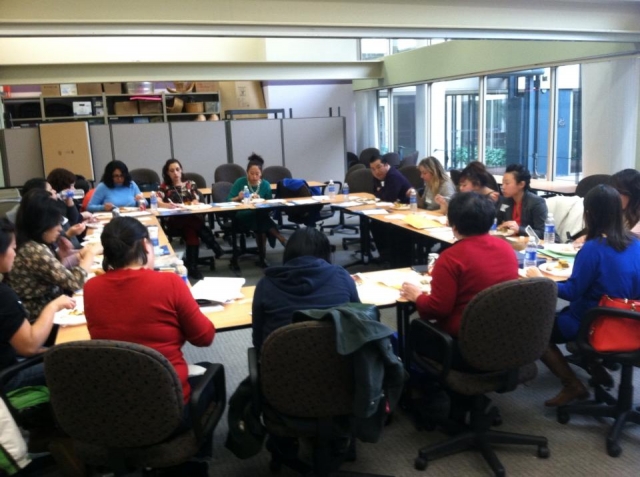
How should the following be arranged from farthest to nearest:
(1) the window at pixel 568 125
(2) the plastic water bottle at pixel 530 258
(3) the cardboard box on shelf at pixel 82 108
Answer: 1. (3) the cardboard box on shelf at pixel 82 108
2. (1) the window at pixel 568 125
3. (2) the plastic water bottle at pixel 530 258

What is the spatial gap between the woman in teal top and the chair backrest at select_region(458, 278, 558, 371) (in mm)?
3671

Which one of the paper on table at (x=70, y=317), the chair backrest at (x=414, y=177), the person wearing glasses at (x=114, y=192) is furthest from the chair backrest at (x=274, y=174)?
the paper on table at (x=70, y=317)

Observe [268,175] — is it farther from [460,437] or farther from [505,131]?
[460,437]

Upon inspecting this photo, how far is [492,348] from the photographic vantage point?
2.22m

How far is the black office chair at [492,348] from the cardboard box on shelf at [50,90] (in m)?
8.67

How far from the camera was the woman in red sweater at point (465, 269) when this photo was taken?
2.34 metres

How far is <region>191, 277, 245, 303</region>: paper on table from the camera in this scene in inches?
109

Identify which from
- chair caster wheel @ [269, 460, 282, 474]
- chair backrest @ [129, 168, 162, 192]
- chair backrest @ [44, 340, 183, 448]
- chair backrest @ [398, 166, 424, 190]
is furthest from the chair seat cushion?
chair backrest @ [129, 168, 162, 192]

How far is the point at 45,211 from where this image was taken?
2768mm

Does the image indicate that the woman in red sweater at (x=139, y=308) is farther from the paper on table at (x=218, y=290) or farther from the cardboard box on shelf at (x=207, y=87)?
the cardboard box on shelf at (x=207, y=87)

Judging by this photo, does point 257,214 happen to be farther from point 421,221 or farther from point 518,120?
point 518,120

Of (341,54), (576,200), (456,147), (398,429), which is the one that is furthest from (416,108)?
(398,429)

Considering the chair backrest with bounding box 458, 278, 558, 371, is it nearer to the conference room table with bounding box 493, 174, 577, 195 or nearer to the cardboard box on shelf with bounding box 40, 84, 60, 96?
the conference room table with bounding box 493, 174, 577, 195

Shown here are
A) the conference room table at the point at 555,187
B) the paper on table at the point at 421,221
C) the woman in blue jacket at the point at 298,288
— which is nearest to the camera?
the woman in blue jacket at the point at 298,288
